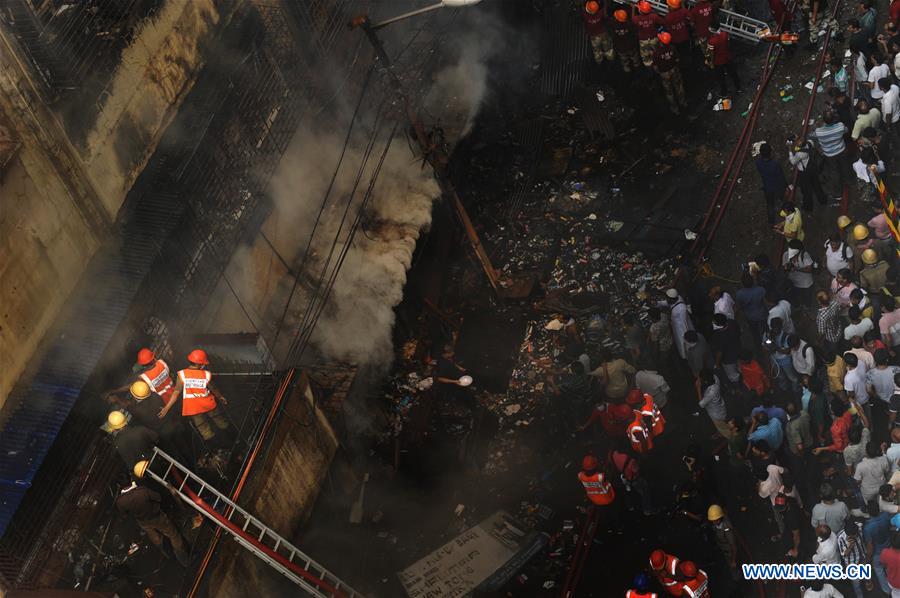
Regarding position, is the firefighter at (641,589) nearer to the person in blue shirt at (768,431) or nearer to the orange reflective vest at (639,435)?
the orange reflective vest at (639,435)

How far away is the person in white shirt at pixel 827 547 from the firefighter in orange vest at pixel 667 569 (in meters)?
1.42

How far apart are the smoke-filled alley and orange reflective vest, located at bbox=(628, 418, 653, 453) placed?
1.4 inches

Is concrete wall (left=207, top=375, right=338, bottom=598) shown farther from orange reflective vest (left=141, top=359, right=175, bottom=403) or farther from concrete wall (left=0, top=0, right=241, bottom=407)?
concrete wall (left=0, top=0, right=241, bottom=407)

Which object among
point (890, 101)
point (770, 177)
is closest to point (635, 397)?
point (770, 177)

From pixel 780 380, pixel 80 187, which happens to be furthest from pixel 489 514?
pixel 80 187

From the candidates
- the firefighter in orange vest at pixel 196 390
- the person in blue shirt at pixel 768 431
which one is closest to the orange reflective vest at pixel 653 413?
the person in blue shirt at pixel 768 431

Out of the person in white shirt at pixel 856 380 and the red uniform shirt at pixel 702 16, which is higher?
the red uniform shirt at pixel 702 16

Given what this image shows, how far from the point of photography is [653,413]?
12789mm

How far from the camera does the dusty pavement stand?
13.3m

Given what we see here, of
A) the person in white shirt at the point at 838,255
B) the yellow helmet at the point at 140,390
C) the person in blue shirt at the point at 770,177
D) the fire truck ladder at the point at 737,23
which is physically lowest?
the yellow helmet at the point at 140,390

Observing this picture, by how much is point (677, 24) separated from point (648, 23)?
49 centimetres

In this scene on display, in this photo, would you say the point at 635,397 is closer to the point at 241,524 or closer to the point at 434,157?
the point at 434,157

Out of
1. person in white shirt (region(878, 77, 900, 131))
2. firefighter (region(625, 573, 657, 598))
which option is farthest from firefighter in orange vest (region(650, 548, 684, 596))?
person in white shirt (region(878, 77, 900, 131))

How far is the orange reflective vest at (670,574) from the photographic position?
11.0 meters
